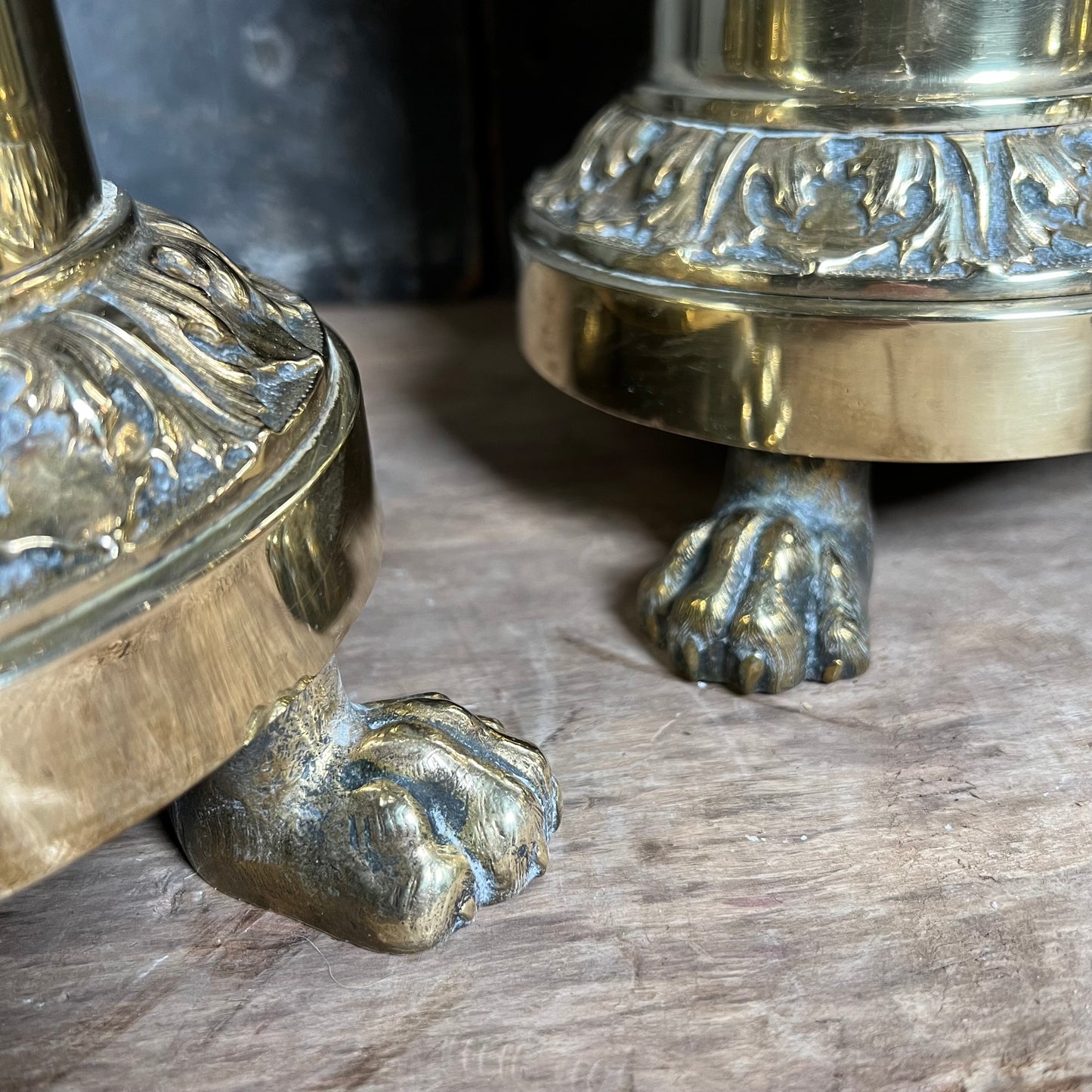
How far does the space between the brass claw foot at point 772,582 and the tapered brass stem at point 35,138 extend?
383 millimetres

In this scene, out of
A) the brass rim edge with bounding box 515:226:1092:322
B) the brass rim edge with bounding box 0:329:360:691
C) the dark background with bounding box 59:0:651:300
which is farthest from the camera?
the dark background with bounding box 59:0:651:300

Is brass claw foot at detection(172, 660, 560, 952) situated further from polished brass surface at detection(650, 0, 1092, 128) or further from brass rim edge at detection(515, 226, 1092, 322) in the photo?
polished brass surface at detection(650, 0, 1092, 128)

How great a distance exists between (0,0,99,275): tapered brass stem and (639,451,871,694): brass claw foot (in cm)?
38

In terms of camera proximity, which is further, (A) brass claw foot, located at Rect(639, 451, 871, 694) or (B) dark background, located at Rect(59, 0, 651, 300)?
(B) dark background, located at Rect(59, 0, 651, 300)

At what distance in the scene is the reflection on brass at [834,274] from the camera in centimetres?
57

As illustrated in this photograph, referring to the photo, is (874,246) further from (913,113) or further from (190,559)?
(190,559)

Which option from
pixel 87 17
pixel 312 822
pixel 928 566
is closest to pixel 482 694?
pixel 312 822

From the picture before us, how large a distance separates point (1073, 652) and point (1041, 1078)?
1.00 feet

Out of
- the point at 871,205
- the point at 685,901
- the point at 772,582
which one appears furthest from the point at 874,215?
the point at 685,901

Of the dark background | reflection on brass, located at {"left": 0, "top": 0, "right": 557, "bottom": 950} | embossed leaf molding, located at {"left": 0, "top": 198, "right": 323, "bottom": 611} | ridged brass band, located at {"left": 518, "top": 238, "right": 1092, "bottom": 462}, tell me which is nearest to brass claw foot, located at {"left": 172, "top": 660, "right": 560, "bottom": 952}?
reflection on brass, located at {"left": 0, "top": 0, "right": 557, "bottom": 950}

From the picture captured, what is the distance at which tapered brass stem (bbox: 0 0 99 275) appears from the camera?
0.39 metres

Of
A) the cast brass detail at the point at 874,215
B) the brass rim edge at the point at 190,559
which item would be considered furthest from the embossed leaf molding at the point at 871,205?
the brass rim edge at the point at 190,559

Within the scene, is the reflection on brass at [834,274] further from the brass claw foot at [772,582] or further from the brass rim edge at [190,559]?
the brass rim edge at [190,559]

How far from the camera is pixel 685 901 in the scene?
0.49m
